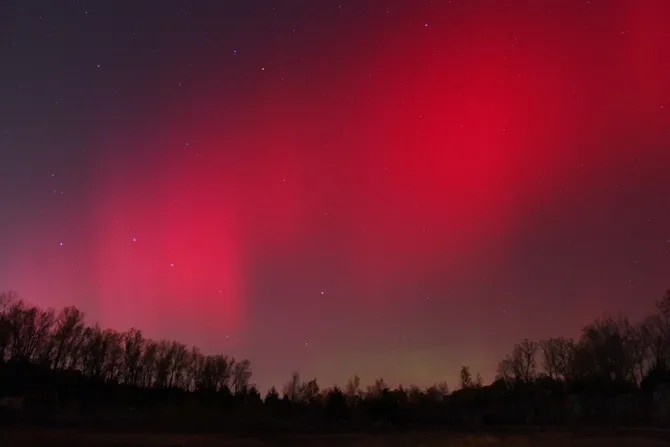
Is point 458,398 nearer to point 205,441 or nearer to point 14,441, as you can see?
point 205,441

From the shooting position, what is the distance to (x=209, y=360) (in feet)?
430

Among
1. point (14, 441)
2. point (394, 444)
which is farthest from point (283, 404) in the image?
point (14, 441)

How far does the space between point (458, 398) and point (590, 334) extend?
92.5 ft

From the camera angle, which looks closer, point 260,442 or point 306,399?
point 260,442

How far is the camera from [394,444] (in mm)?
37906

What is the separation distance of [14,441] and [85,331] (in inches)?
3265

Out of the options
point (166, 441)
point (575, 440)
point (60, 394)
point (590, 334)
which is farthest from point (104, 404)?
point (590, 334)

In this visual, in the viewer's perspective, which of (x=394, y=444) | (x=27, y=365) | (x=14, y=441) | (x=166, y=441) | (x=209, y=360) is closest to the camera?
(x=14, y=441)

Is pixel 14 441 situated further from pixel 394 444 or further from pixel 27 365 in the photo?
pixel 27 365

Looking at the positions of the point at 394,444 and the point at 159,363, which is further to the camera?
the point at 159,363

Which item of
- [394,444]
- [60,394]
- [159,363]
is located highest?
[159,363]

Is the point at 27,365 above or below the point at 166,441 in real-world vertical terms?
above

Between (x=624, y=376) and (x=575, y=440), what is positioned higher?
(x=624, y=376)

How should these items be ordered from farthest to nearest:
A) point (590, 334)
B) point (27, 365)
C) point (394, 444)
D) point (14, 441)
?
point (590, 334) → point (27, 365) → point (394, 444) → point (14, 441)
